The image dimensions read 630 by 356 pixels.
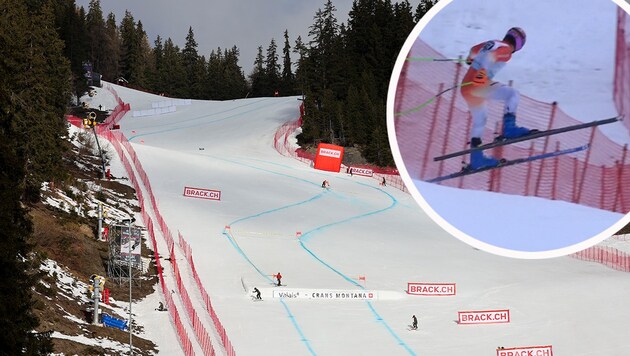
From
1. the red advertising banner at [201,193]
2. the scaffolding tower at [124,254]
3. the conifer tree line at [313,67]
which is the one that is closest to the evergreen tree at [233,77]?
the conifer tree line at [313,67]

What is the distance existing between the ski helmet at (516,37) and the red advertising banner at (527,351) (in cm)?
1763

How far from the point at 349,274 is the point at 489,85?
89.2 feet

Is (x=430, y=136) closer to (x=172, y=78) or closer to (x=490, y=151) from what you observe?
(x=490, y=151)

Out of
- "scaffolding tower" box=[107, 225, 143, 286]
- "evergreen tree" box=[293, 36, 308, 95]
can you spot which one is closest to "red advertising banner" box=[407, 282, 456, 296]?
"scaffolding tower" box=[107, 225, 143, 286]

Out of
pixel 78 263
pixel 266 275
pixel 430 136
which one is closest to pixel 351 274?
pixel 266 275

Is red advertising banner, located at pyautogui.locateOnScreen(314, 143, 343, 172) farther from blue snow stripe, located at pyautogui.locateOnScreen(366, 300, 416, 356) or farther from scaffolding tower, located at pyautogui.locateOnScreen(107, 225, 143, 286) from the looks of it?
blue snow stripe, located at pyautogui.locateOnScreen(366, 300, 416, 356)

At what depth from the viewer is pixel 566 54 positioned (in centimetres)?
742

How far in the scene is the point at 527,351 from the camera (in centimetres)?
2411

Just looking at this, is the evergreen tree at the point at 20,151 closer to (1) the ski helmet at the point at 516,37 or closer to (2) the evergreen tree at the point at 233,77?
(1) the ski helmet at the point at 516,37

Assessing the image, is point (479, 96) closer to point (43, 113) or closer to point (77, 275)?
point (77, 275)

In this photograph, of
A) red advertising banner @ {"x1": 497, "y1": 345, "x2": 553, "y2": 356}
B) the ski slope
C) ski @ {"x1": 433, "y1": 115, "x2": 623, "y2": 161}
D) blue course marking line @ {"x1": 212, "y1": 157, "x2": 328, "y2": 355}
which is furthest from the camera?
the ski slope

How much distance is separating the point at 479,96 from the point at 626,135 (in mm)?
1327

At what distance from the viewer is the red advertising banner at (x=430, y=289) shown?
1258 inches

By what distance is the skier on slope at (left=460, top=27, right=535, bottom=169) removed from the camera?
7.26 metres
